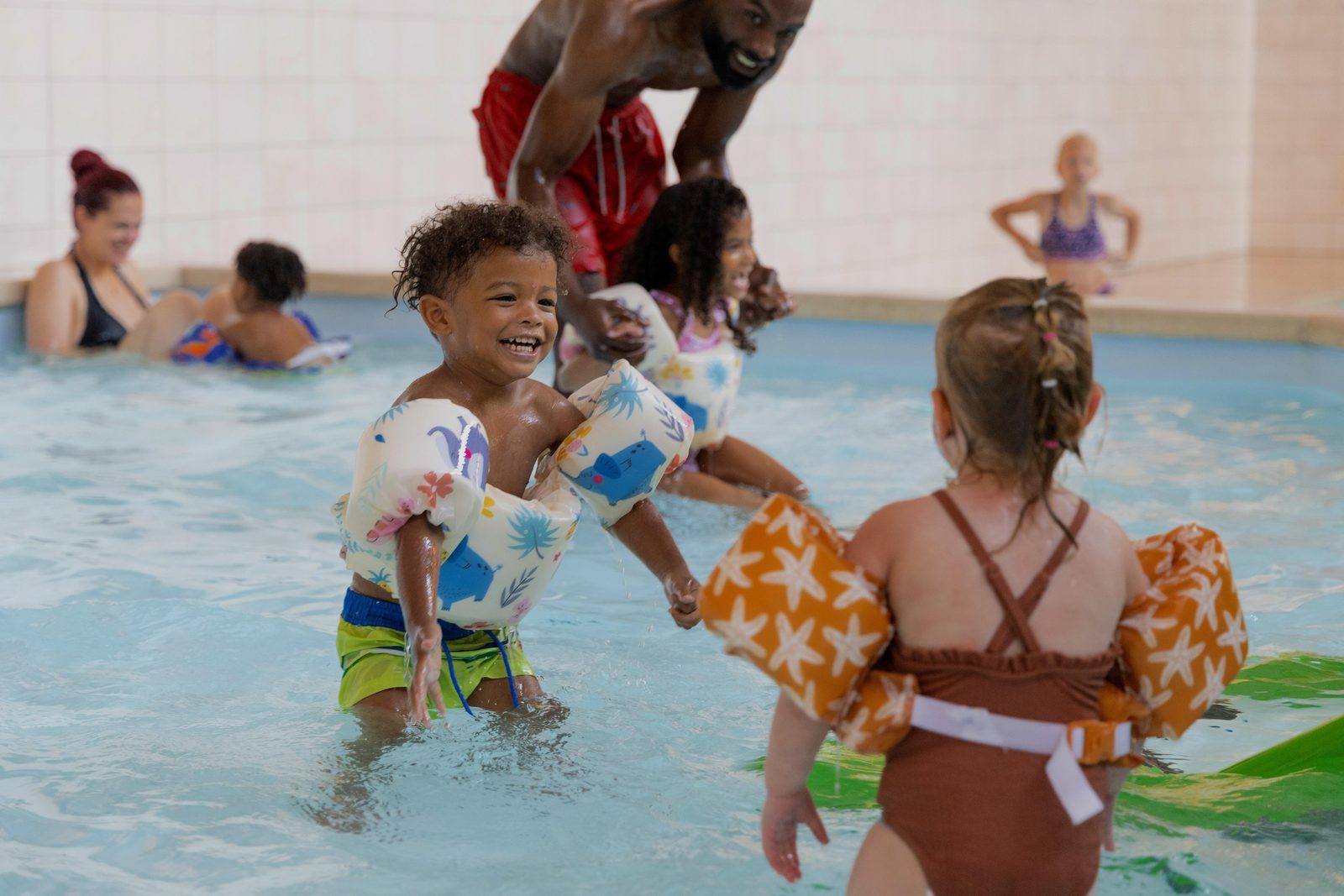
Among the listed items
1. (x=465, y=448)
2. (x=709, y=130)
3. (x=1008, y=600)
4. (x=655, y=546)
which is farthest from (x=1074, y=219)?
(x=1008, y=600)

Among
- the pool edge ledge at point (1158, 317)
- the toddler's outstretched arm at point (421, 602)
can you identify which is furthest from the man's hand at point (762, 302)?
the toddler's outstretched arm at point (421, 602)

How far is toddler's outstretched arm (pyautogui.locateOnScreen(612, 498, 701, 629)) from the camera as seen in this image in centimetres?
288

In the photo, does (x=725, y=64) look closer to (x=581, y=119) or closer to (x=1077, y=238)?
(x=581, y=119)

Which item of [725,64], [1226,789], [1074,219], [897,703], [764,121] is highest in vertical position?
[764,121]

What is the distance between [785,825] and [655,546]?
959 millimetres

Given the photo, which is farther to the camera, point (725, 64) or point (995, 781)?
point (725, 64)

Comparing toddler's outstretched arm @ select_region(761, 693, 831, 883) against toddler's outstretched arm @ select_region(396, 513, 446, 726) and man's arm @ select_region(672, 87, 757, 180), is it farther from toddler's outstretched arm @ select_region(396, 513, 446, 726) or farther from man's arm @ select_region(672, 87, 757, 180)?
man's arm @ select_region(672, 87, 757, 180)

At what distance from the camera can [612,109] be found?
4.88 m

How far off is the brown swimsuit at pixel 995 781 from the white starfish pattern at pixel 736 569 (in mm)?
220

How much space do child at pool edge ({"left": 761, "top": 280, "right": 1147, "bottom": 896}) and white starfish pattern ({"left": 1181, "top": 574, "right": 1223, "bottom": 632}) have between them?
11 centimetres

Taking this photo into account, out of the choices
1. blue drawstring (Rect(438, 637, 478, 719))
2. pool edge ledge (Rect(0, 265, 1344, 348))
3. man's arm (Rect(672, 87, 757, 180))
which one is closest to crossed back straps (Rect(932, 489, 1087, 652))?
blue drawstring (Rect(438, 637, 478, 719))

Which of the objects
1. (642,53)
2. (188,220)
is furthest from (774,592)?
(188,220)

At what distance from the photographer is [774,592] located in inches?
78.4

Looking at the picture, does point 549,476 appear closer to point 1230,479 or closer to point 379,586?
point 379,586
